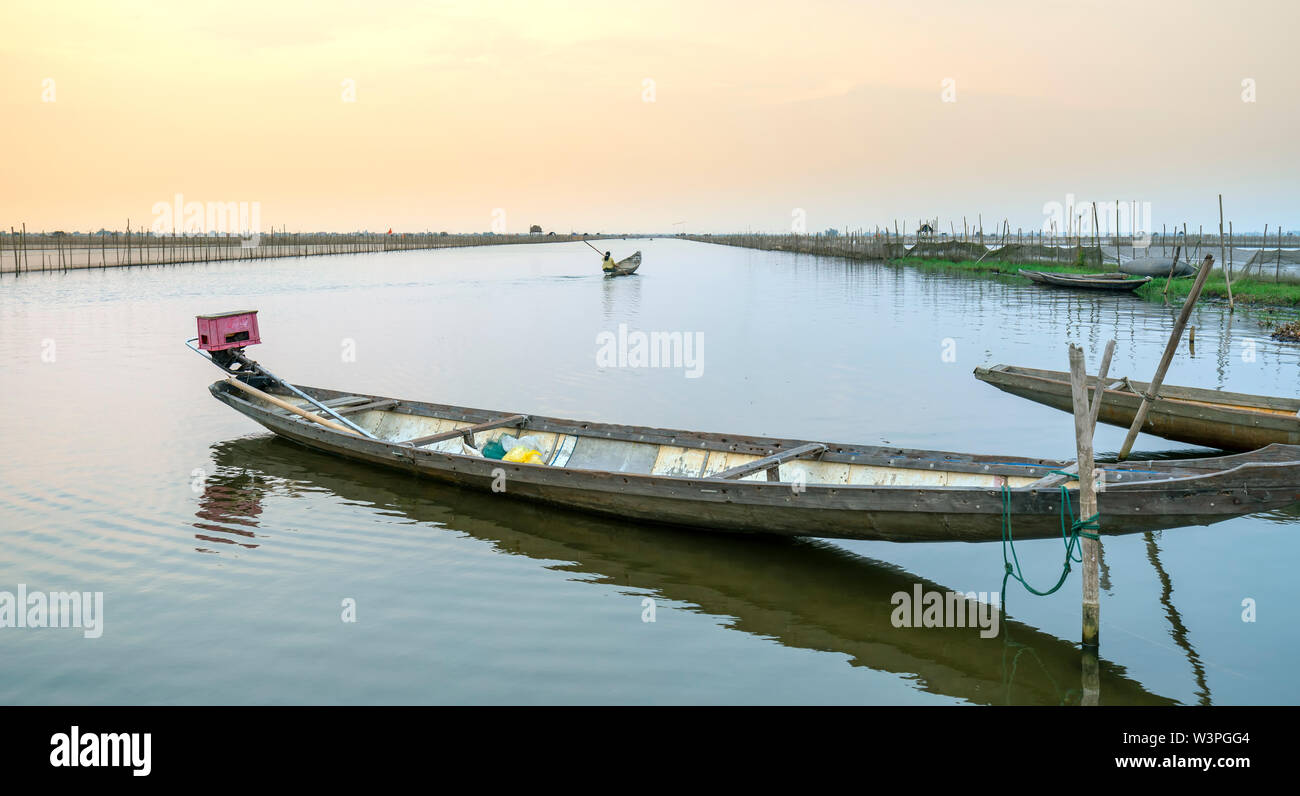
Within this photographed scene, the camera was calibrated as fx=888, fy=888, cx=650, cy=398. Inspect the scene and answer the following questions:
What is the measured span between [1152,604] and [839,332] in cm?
1821

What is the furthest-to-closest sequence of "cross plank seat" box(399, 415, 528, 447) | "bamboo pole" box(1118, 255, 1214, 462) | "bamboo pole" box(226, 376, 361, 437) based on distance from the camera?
"bamboo pole" box(226, 376, 361, 437) → "cross plank seat" box(399, 415, 528, 447) → "bamboo pole" box(1118, 255, 1214, 462)

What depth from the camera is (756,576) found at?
7.31 metres

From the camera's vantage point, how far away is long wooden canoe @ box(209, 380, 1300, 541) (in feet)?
18.6

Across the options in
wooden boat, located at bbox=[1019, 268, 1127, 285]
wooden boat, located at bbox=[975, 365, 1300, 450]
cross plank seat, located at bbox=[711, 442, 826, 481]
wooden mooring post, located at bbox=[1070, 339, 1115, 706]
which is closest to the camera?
wooden mooring post, located at bbox=[1070, 339, 1115, 706]

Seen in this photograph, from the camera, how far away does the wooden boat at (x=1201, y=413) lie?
973 cm

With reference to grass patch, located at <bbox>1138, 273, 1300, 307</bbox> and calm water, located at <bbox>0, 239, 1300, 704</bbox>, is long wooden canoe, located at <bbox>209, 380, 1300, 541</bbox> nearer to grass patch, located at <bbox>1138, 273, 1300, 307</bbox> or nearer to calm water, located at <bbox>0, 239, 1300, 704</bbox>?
calm water, located at <bbox>0, 239, 1300, 704</bbox>

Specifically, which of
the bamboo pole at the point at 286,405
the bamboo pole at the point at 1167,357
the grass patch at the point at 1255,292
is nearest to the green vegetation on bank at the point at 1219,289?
the grass patch at the point at 1255,292

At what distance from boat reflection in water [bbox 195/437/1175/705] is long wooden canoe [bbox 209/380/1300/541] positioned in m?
0.27

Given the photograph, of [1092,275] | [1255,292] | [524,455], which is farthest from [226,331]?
[1092,275]

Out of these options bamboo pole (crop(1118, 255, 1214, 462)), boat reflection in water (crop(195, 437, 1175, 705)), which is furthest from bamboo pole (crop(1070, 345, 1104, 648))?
bamboo pole (crop(1118, 255, 1214, 462))

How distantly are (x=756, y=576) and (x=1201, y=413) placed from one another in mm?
6280

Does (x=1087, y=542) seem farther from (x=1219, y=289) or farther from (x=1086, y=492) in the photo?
(x=1219, y=289)
